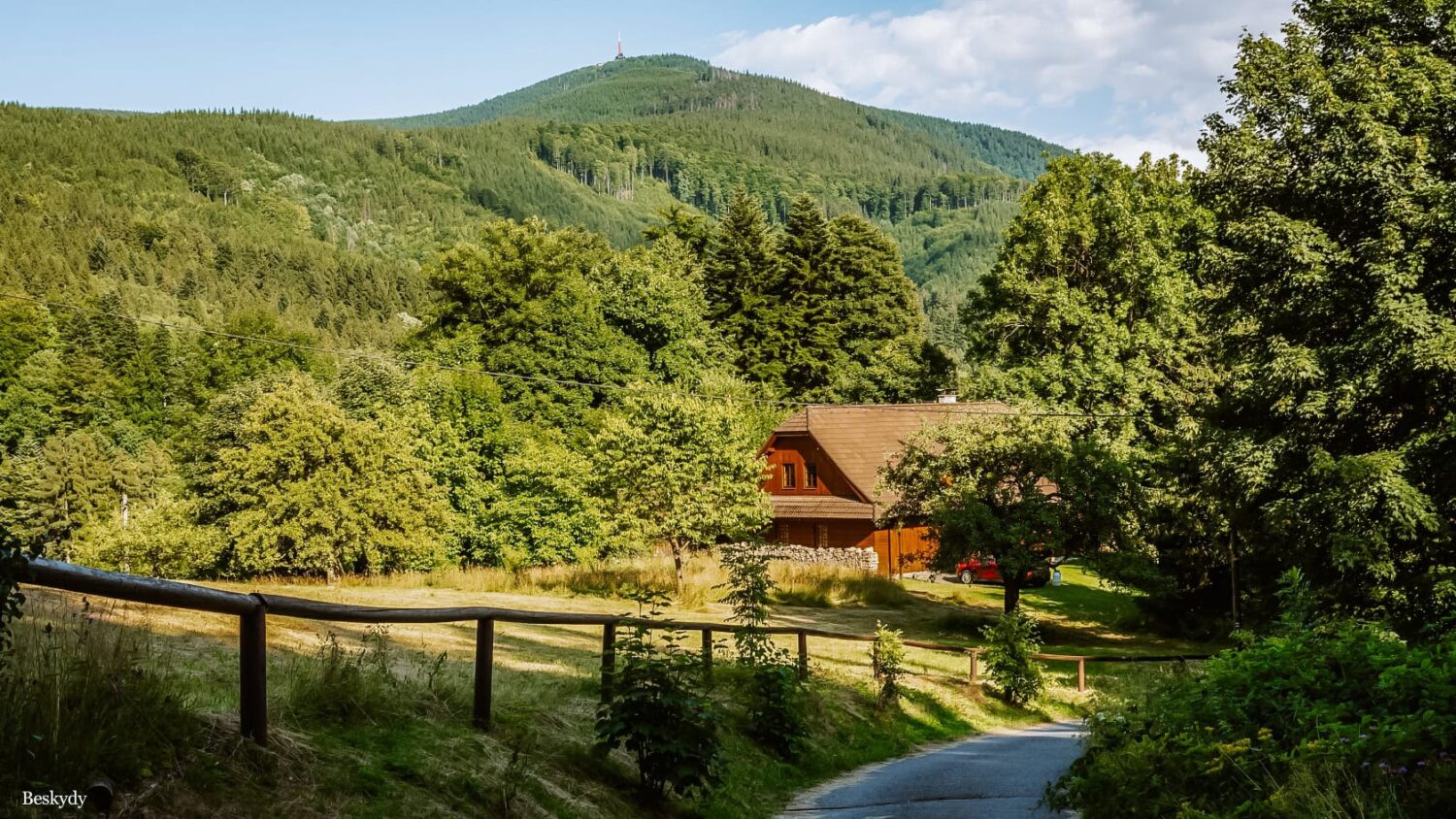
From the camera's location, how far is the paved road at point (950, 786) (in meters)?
10.2

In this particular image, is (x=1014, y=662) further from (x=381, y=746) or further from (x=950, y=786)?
(x=381, y=746)

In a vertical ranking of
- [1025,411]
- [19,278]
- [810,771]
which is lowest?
[810,771]

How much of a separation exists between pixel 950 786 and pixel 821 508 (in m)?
39.8

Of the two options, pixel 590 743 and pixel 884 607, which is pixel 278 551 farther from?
pixel 590 743

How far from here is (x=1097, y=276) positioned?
44.8 m

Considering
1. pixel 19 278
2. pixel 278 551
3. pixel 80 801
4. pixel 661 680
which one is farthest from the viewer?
pixel 19 278

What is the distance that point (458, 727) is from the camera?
8.34 meters

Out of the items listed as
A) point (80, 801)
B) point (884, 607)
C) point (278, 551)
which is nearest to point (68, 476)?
point (278, 551)

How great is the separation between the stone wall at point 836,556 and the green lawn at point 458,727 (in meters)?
23.0

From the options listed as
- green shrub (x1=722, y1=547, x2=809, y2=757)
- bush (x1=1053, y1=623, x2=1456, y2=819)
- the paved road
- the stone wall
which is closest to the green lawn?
green shrub (x1=722, y1=547, x2=809, y2=757)

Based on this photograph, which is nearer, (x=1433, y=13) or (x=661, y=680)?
(x=661, y=680)

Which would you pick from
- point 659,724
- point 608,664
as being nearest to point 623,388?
point 608,664

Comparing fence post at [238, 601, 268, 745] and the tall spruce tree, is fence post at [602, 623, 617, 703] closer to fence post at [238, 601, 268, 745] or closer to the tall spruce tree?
fence post at [238, 601, 268, 745]

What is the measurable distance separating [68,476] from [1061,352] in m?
56.6
